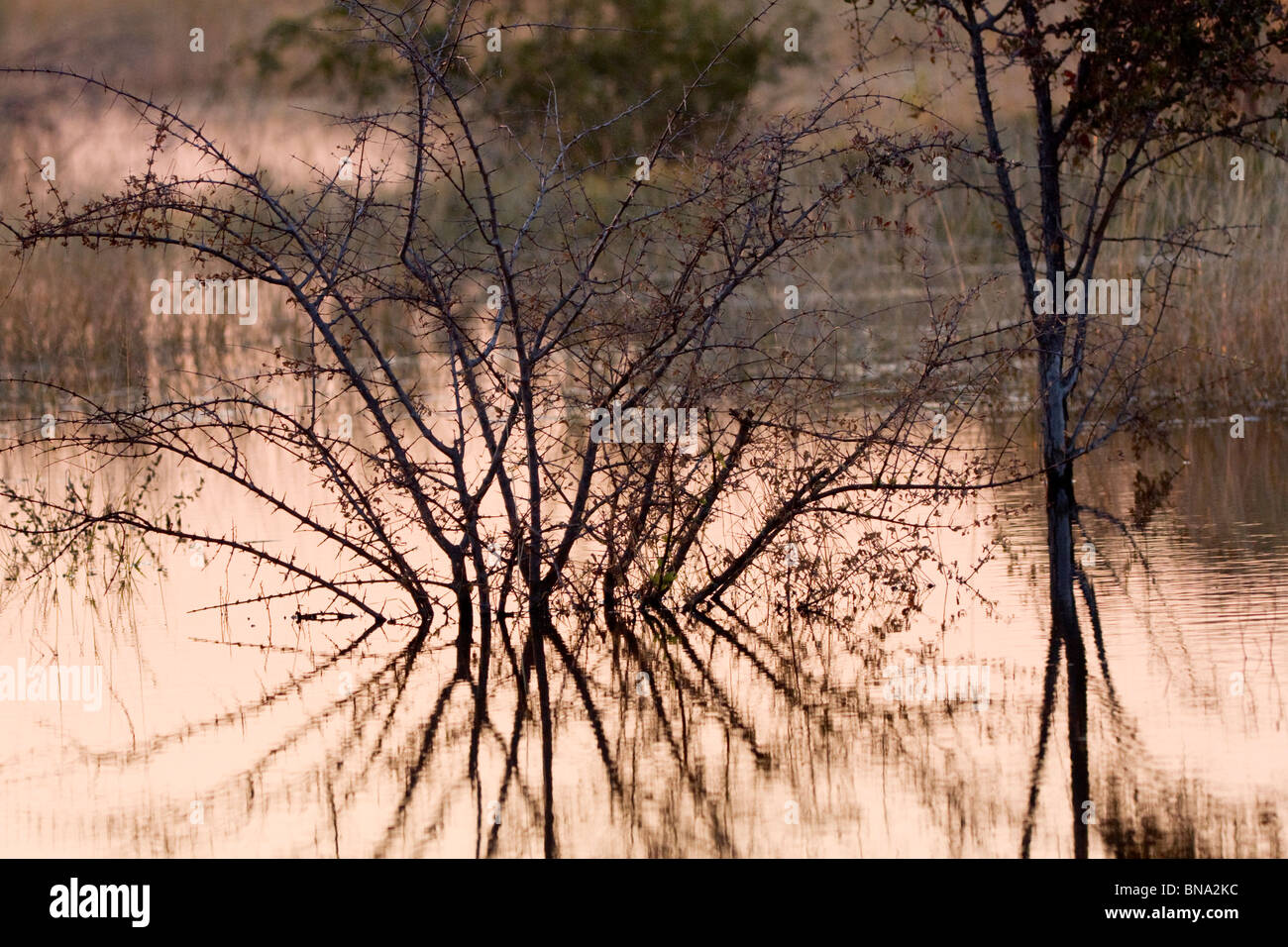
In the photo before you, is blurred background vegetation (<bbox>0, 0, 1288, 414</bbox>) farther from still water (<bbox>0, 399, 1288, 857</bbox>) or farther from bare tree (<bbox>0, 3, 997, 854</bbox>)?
still water (<bbox>0, 399, 1288, 857</bbox>)

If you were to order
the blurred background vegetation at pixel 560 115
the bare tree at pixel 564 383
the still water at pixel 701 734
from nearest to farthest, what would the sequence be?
the still water at pixel 701 734
the bare tree at pixel 564 383
the blurred background vegetation at pixel 560 115

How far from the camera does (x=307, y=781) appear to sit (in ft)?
20.7

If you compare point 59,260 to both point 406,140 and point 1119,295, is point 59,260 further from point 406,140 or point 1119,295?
point 406,140

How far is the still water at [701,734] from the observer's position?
561 cm

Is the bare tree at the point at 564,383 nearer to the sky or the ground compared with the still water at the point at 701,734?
nearer to the sky

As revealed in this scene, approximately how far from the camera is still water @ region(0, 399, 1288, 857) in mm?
5605

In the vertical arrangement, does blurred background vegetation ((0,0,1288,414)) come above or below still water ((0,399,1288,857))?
above

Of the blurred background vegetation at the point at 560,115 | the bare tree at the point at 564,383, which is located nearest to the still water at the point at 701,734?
the bare tree at the point at 564,383

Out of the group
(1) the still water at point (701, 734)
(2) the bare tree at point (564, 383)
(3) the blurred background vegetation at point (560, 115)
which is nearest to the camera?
(1) the still water at point (701, 734)

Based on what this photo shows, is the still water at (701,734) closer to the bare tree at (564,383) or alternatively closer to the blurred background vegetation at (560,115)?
the bare tree at (564,383)

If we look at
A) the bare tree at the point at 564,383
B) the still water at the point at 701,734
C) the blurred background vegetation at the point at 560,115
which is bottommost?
the still water at the point at 701,734

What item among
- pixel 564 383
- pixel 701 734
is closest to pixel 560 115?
pixel 564 383

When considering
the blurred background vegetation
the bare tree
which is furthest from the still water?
the blurred background vegetation

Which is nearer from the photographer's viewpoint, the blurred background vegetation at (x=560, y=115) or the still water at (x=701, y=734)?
the still water at (x=701, y=734)
